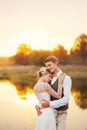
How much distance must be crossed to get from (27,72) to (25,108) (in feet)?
2.26

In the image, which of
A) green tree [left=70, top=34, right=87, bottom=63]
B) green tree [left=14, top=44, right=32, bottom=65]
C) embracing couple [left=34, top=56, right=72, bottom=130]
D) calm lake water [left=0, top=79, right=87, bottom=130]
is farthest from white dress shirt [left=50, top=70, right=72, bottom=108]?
Result: green tree [left=70, top=34, right=87, bottom=63]

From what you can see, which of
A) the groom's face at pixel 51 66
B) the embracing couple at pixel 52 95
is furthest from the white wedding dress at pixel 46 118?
the groom's face at pixel 51 66

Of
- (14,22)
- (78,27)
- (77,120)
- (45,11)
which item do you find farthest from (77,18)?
(77,120)

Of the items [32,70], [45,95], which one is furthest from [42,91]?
[32,70]

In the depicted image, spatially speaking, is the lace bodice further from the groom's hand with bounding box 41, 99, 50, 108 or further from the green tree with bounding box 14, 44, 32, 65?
the green tree with bounding box 14, 44, 32, 65

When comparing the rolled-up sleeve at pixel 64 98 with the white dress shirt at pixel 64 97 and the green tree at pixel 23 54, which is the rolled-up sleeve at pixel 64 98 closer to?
the white dress shirt at pixel 64 97

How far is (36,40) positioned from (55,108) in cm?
559

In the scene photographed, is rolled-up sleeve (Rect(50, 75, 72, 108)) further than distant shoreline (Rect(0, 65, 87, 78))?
No

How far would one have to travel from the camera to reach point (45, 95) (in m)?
2.27

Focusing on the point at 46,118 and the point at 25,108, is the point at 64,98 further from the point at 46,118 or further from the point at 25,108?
the point at 25,108

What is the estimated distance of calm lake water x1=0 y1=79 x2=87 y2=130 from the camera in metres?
6.36

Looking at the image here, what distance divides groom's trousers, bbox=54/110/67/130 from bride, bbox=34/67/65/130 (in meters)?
0.02

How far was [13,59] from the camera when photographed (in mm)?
7141

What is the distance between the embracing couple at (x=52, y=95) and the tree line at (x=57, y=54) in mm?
4618
